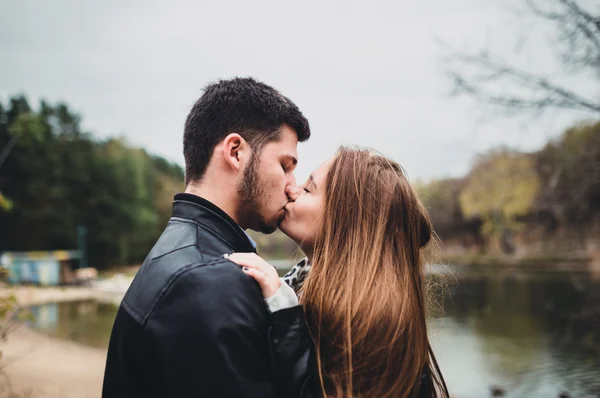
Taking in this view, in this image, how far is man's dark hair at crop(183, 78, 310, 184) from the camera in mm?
1862

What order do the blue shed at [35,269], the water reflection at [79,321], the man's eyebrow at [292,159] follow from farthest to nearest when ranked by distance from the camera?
the blue shed at [35,269]
the water reflection at [79,321]
the man's eyebrow at [292,159]

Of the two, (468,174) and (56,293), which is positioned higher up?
(468,174)

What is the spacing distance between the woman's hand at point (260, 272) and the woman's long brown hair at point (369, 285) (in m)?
0.28

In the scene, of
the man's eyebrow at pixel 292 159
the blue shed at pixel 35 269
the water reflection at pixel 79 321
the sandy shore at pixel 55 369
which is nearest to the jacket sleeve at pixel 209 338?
the man's eyebrow at pixel 292 159

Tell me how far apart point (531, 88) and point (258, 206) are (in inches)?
153

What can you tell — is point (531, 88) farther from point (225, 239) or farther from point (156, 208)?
point (156, 208)

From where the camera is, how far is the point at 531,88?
489 centimetres

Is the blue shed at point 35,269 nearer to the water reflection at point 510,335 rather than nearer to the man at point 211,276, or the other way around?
the water reflection at point 510,335

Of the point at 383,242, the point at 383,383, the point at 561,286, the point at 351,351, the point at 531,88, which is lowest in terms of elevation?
the point at 561,286

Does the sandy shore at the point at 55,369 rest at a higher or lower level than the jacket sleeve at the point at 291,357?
lower

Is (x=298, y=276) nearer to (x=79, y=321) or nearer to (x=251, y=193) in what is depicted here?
(x=251, y=193)

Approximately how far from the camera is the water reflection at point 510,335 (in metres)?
10.1

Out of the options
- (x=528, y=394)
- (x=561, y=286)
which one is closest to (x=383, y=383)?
(x=528, y=394)

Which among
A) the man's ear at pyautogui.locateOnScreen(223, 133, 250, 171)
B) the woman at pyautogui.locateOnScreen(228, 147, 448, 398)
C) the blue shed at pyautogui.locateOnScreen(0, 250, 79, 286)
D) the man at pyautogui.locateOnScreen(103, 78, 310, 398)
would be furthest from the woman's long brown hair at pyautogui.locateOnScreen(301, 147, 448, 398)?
the blue shed at pyautogui.locateOnScreen(0, 250, 79, 286)
